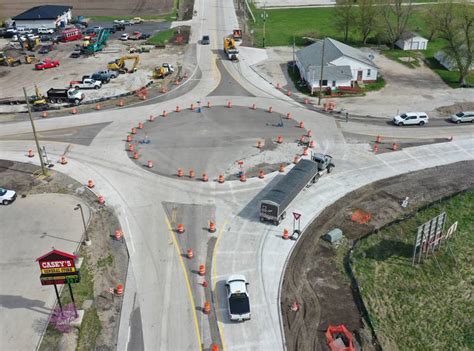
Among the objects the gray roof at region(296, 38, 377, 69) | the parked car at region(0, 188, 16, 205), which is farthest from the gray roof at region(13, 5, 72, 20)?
the parked car at region(0, 188, 16, 205)

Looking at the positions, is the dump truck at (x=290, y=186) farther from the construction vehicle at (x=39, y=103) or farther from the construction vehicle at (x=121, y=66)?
the construction vehicle at (x=121, y=66)

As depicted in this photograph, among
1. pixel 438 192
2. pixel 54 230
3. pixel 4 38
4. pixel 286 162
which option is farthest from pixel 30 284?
pixel 4 38

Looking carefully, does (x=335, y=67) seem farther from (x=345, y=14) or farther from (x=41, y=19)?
(x=41, y=19)

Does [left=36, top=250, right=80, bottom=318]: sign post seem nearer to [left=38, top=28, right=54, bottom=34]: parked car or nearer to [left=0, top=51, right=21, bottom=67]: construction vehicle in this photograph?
[left=0, top=51, right=21, bottom=67]: construction vehicle

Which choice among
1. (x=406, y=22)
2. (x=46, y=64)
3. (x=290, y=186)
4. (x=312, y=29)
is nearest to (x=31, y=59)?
(x=46, y=64)

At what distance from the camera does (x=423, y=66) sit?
87250 millimetres

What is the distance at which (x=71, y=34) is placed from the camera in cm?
10238

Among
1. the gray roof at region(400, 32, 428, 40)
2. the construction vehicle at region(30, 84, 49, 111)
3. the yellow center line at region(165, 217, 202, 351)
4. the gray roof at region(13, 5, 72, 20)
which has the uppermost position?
the gray roof at region(13, 5, 72, 20)

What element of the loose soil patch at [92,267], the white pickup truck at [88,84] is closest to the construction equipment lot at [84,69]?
the white pickup truck at [88,84]

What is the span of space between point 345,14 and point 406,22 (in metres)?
12.6

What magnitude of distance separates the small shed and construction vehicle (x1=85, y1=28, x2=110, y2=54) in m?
68.7

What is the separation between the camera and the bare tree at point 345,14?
98.9m

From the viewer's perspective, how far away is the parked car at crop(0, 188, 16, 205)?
4681cm

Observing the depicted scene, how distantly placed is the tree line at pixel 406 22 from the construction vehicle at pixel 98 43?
163ft
